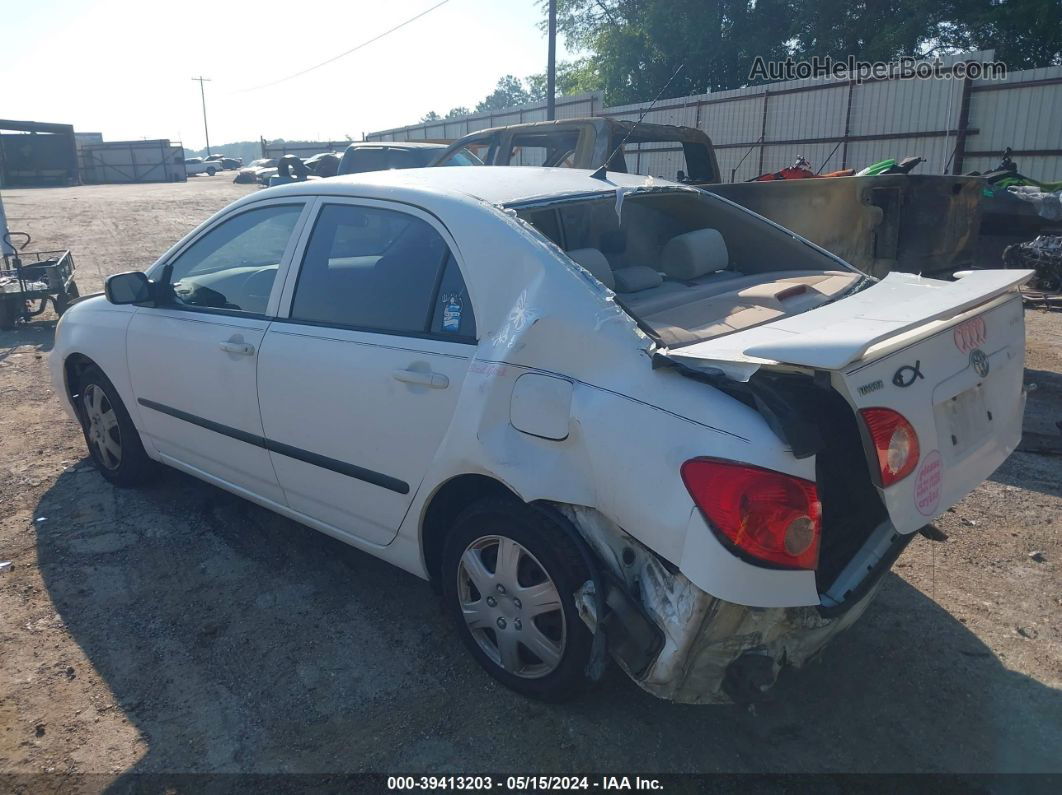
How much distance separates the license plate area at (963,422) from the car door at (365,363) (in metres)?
1.48

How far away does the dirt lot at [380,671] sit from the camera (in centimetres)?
262

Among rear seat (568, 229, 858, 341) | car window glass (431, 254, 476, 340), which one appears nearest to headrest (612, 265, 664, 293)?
rear seat (568, 229, 858, 341)

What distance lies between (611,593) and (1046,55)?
21632 mm

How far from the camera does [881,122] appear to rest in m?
15.1

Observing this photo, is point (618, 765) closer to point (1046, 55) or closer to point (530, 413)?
point (530, 413)

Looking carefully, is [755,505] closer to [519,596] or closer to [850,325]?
[850,325]

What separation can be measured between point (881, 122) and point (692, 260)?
1363cm

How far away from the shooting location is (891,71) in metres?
Result: 15.8

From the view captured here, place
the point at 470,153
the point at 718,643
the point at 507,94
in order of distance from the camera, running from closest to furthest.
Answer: the point at 718,643 → the point at 470,153 → the point at 507,94

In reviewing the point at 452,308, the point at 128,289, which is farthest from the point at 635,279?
the point at 128,289

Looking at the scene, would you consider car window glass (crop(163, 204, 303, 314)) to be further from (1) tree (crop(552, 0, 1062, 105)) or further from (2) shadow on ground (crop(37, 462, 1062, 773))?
(1) tree (crop(552, 0, 1062, 105))

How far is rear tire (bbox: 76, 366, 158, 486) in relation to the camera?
4.49m

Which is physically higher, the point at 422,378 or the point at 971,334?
the point at 971,334

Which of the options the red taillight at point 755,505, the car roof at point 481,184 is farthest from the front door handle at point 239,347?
the red taillight at point 755,505
